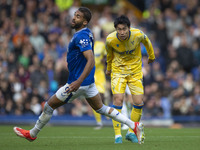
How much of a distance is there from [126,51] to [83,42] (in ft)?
5.40

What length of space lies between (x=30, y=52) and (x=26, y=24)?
206cm

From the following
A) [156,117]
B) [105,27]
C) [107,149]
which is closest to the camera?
[107,149]

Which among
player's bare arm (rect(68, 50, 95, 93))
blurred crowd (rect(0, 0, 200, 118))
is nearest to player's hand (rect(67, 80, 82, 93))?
player's bare arm (rect(68, 50, 95, 93))

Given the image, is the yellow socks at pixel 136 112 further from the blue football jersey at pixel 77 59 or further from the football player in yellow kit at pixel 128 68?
the blue football jersey at pixel 77 59

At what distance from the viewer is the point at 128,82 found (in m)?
9.61

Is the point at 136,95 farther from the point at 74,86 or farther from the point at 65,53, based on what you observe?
the point at 65,53

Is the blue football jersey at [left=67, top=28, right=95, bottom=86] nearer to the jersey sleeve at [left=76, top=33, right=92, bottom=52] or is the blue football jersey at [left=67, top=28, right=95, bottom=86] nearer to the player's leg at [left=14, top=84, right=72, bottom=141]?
the jersey sleeve at [left=76, top=33, right=92, bottom=52]

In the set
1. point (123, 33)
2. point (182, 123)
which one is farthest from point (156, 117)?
point (123, 33)

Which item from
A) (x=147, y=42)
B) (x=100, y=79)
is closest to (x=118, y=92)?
(x=147, y=42)

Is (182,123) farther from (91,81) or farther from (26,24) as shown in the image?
(91,81)

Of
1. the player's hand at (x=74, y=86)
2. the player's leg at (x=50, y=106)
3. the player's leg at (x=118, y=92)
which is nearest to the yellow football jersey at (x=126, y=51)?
the player's leg at (x=118, y=92)

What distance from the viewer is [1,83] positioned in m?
17.3

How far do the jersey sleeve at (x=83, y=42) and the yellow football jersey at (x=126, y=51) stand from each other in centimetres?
140

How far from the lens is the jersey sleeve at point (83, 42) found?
8.04m
